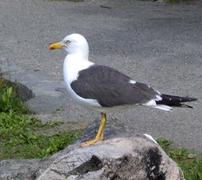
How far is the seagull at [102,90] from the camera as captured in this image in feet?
17.2

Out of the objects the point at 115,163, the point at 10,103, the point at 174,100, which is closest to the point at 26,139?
the point at 10,103

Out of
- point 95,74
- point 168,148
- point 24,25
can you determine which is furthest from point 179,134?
point 24,25

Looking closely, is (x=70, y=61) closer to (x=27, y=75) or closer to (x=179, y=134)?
(x=179, y=134)

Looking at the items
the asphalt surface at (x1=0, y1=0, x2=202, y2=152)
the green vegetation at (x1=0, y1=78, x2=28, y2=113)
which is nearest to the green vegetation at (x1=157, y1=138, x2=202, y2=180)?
the asphalt surface at (x1=0, y1=0, x2=202, y2=152)

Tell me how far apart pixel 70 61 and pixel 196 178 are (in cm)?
142

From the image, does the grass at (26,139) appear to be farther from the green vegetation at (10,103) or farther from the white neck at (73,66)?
the white neck at (73,66)

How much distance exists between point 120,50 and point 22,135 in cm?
447

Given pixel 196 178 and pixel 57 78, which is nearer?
pixel 196 178

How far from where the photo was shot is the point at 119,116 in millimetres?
8094

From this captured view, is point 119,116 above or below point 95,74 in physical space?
below

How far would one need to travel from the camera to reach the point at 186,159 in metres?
6.65

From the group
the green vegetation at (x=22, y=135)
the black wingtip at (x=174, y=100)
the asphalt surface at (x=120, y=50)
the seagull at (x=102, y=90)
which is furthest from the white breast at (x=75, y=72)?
the asphalt surface at (x=120, y=50)

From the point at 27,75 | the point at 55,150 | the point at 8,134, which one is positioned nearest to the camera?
the point at 55,150

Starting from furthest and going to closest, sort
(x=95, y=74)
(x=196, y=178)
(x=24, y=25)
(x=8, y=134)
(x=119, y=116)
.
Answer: (x=24, y=25) < (x=119, y=116) < (x=8, y=134) < (x=196, y=178) < (x=95, y=74)
